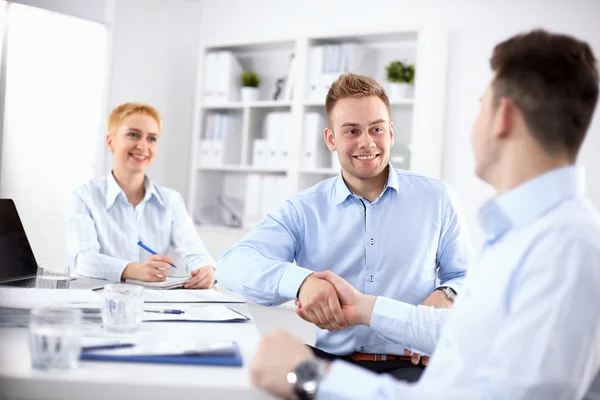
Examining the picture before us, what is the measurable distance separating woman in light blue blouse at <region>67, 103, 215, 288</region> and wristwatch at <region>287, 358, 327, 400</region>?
1.47 m

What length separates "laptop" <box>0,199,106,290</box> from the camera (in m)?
1.87

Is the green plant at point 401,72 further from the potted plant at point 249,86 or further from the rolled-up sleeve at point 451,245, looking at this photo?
the rolled-up sleeve at point 451,245

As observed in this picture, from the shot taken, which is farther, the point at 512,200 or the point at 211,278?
the point at 211,278

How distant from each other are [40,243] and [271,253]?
9.06ft

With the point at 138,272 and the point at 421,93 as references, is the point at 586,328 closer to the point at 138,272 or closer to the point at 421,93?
the point at 138,272

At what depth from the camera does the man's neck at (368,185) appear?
2082mm

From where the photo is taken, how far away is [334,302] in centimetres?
157

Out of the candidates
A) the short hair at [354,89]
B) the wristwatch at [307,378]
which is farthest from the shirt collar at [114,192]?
the wristwatch at [307,378]

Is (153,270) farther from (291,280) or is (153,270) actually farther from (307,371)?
(307,371)

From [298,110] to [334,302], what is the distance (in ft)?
9.23

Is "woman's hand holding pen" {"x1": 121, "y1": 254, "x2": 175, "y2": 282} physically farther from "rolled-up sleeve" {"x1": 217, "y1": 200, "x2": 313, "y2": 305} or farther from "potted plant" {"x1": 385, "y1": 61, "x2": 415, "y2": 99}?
"potted plant" {"x1": 385, "y1": 61, "x2": 415, "y2": 99}

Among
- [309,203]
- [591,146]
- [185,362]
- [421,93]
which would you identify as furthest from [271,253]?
[591,146]

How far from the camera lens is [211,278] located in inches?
85.0

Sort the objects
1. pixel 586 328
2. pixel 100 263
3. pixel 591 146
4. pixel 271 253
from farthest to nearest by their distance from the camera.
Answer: pixel 591 146, pixel 100 263, pixel 271 253, pixel 586 328
